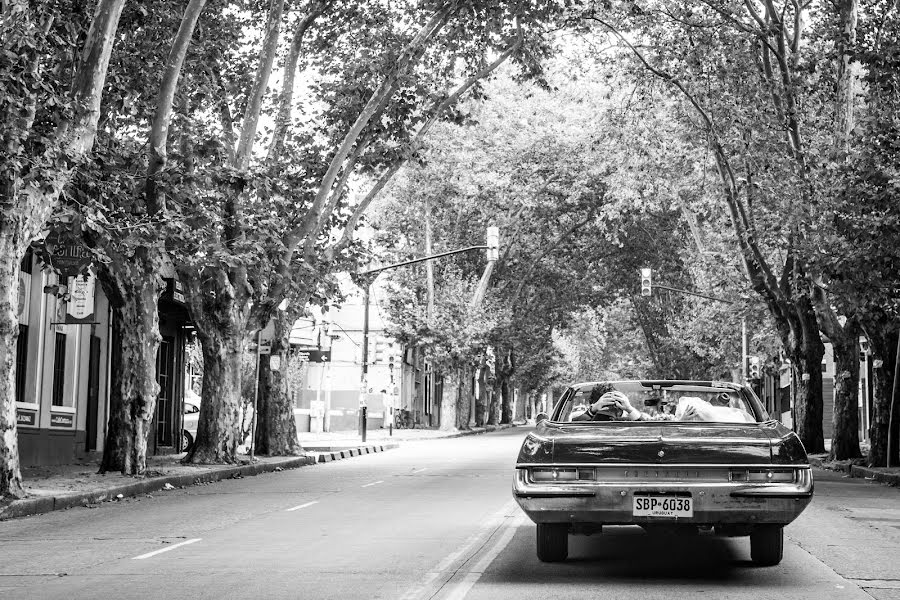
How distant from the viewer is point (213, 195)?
21219mm

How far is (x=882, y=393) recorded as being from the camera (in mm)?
25391

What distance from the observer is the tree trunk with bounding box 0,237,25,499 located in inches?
605

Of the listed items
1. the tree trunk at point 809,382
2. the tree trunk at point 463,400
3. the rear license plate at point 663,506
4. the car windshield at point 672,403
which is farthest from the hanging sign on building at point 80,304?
the tree trunk at point 463,400

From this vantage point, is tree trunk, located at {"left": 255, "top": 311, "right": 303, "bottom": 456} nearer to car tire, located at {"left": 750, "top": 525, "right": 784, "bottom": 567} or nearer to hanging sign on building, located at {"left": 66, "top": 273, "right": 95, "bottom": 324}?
hanging sign on building, located at {"left": 66, "top": 273, "right": 95, "bottom": 324}

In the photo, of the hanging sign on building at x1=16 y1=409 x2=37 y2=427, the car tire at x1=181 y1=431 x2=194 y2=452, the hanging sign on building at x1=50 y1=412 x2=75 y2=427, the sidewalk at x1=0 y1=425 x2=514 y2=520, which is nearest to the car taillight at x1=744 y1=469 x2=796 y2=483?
the sidewalk at x1=0 y1=425 x2=514 y2=520

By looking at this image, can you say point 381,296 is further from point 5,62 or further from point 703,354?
point 5,62

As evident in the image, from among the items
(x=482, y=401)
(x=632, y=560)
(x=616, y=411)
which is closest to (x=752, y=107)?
(x=616, y=411)

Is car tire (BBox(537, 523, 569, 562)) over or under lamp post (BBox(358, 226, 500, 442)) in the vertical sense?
under

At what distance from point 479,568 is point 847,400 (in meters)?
20.9

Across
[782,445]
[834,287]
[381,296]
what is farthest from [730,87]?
[381,296]

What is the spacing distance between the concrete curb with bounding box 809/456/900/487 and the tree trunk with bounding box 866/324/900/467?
1.43 ft

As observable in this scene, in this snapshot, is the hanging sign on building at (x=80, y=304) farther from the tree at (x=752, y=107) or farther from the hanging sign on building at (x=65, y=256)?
the tree at (x=752, y=107)

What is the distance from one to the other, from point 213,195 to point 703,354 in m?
43.3

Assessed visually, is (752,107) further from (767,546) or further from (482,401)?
(482,401)
